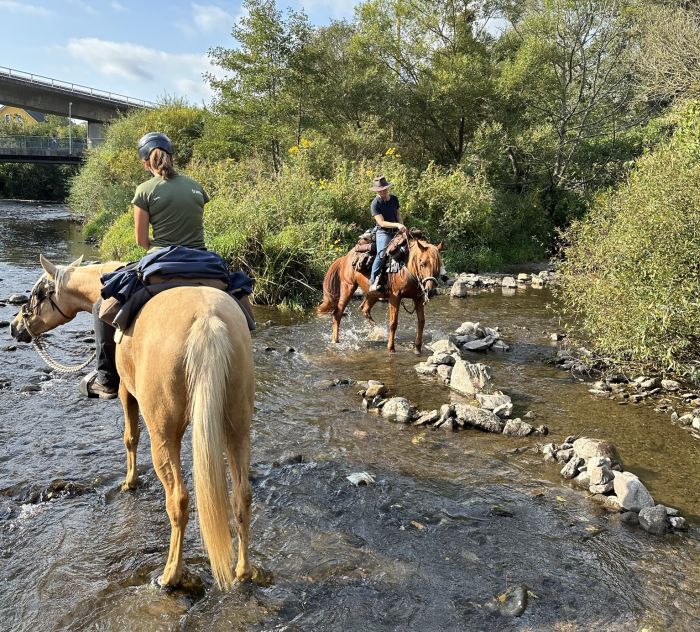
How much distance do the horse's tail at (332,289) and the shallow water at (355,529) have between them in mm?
3989

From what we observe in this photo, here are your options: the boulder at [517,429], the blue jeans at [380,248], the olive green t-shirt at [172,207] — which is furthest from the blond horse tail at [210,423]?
the blue jeans at [380,248]

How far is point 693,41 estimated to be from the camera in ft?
59.4

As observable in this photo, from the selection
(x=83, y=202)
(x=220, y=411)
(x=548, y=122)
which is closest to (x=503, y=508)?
(x=220, y=411)

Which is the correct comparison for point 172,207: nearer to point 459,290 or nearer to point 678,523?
point 678,523

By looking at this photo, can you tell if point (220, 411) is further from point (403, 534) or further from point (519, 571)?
point (519, 571)

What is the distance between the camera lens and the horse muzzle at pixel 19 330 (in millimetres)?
6500

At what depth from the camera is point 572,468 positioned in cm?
607

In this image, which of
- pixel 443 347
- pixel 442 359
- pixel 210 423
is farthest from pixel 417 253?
pixel 210 423

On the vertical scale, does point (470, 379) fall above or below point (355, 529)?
above

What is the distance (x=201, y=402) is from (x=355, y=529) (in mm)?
2240

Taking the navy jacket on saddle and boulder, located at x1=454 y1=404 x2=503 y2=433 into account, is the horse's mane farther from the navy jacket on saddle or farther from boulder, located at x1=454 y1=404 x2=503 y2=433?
the navy jacket on saddle

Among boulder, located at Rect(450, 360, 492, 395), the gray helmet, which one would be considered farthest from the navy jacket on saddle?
boulder, located at Rect(450, 360, 492, 395)

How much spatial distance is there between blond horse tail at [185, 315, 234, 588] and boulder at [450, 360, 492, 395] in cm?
577

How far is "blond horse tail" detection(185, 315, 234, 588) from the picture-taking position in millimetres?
3670
